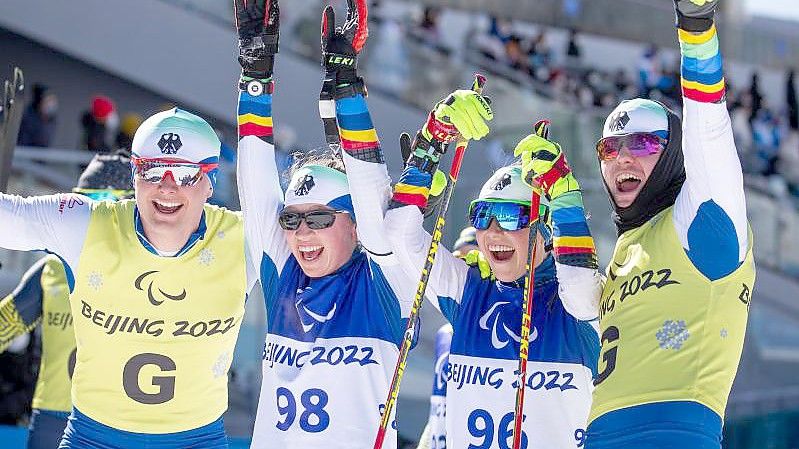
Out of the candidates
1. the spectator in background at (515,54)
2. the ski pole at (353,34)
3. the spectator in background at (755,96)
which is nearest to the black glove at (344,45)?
the ski pole at (353,34)

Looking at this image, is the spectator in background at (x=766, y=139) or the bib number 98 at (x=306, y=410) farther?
the spectator in background at (x=766, y=139)

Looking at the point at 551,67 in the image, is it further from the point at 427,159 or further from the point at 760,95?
the point at 427,159

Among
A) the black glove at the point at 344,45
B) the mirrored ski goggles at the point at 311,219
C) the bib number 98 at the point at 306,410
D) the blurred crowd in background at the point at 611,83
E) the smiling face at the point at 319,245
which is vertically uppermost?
the blurred crowd in background at the point at 611,83

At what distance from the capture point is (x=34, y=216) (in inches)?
177

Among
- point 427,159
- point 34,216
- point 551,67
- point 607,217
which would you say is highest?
point 551,67

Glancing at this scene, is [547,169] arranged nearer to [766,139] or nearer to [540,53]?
[540,53]

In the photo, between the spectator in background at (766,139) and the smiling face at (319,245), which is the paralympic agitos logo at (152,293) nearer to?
the smiling face at (319,245)

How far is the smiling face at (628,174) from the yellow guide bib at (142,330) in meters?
1.56

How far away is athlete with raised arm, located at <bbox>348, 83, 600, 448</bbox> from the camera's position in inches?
164

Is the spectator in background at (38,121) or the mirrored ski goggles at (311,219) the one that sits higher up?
the spectator in background at (38,121)

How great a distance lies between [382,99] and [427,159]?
840cm

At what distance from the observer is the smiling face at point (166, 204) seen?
14.9ft

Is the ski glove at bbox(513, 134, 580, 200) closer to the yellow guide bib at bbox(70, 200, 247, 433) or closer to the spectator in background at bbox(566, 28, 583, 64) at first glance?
the yellow guide bib at bbox(70, 200, 247, 433)

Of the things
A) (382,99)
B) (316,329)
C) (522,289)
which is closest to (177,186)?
(316,329)
